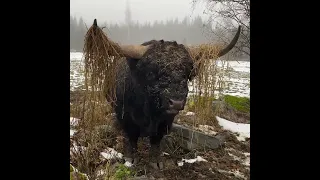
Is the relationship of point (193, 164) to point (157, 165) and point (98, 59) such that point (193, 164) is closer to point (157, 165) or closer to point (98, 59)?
point (157, 165)

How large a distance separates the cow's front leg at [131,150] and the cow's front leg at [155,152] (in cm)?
30

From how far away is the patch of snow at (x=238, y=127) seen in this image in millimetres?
7449

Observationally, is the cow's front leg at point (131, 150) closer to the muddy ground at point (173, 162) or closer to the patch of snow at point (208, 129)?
the muddy ground at point (173, 162)

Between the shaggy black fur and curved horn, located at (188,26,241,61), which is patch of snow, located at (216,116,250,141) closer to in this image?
the shaggy black fur

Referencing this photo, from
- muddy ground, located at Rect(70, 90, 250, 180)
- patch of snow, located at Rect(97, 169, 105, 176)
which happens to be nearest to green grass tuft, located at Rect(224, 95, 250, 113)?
muddy ground, located at Rect(70, 90, 250, 180)

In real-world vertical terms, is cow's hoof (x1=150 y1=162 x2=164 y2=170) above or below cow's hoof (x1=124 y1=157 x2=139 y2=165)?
below

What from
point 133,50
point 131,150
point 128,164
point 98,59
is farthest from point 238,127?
point 98,59

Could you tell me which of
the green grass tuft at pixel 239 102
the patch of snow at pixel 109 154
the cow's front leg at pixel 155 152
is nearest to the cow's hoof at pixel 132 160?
the patch of snow at pixel 109 154

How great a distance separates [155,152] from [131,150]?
17.7 inches

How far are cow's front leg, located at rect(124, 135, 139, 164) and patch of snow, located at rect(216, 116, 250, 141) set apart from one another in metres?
2.82

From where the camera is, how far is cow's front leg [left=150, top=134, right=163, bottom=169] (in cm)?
538

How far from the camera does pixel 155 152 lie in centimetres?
545

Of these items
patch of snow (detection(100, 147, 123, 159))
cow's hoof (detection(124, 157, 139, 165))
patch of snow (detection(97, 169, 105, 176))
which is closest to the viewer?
patch of snow (detection(97, 169, 105, 176))
